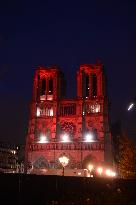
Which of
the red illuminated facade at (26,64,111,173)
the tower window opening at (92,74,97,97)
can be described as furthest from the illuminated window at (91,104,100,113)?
the tower window opening at (92,74,97,97)

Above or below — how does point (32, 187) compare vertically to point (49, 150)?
below

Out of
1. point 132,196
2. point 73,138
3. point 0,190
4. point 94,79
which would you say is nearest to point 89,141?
point 73,138

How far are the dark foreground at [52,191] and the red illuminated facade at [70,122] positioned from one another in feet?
164

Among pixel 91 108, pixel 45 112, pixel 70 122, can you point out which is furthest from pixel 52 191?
pixel 45 112

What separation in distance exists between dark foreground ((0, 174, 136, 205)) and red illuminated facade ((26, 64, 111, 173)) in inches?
1967

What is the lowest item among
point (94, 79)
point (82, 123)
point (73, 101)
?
point (82, 123)

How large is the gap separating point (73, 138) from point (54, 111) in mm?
7562

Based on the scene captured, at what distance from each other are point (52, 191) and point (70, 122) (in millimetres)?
56921

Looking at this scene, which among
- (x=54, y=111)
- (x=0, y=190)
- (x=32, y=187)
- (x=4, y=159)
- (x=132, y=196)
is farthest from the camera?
(x=4, y=159)

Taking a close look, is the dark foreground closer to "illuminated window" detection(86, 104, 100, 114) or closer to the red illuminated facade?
the red illuminated facade

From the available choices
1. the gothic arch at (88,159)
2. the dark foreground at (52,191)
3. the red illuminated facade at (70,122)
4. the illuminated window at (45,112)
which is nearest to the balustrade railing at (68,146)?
the red illuminated facade at (70,122)

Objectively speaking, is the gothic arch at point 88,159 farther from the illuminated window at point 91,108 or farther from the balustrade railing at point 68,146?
the illuminated window at point 91,108

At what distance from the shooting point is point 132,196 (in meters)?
16.7

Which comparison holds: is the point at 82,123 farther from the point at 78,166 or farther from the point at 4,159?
the point at 4,159
